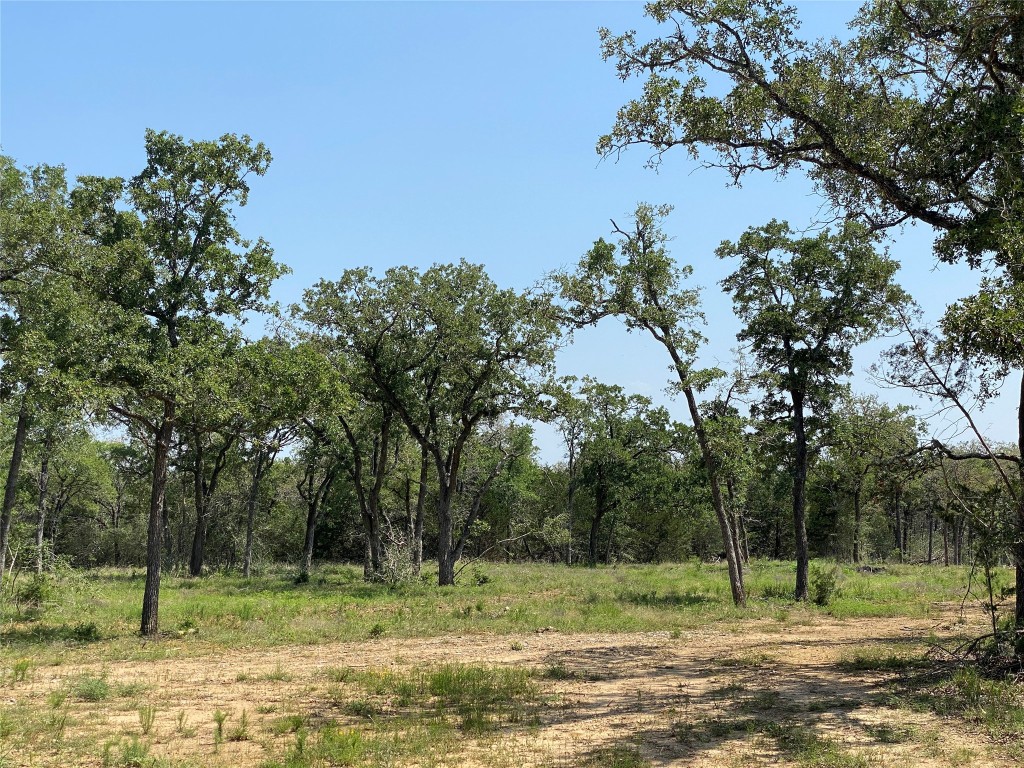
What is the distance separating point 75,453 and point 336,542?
27.0 meters

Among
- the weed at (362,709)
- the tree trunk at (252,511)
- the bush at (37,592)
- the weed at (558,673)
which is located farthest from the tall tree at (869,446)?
the tree trunk at (252,511)

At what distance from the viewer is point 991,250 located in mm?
10703

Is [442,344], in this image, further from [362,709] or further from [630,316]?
[362,709]

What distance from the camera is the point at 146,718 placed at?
877 cm

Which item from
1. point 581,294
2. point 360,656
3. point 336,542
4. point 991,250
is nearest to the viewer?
point 991,250

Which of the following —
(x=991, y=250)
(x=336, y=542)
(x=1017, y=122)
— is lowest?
(x=336, y=542)

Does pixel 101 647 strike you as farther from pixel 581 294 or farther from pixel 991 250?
pixel 991 250

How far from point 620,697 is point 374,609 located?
12.4m

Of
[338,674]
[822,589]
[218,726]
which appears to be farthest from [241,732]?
[822,589]

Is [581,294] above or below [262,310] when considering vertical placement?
above

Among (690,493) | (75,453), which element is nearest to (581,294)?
(690,493)

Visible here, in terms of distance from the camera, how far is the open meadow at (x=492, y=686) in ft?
25.3

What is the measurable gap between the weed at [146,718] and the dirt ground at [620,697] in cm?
12

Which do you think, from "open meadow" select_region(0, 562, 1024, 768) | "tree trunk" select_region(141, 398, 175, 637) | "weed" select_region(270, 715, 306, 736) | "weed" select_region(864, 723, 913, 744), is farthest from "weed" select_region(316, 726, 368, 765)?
"tree trunk" select_region(141, 398, 175, 637)
